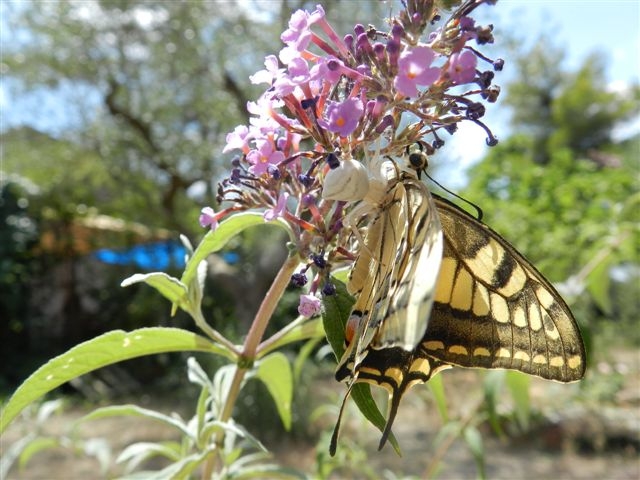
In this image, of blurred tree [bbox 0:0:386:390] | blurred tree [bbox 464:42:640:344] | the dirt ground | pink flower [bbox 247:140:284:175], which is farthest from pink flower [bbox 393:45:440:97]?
blurred tree [bbox 0:0:386:390]

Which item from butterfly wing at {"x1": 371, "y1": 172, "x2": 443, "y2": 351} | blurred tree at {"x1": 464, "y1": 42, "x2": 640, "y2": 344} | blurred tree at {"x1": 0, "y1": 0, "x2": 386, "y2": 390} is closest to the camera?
butterfly wing at {"x1": 371, "y1": 172, "x2": 443, "y2": 351}

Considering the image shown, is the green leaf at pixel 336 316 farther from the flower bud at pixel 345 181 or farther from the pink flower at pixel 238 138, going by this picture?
the pink flower at pixel 238 138

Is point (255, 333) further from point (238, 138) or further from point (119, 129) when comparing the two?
point (119, 129)

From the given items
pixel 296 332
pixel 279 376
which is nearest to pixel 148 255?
pixel 279 376

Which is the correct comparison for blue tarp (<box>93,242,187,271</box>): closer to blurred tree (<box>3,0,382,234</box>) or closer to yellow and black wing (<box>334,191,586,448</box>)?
blurred tree (<box>3,0,382,234</box>)

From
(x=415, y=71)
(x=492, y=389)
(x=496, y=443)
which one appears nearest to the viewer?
(x=415, y=71)

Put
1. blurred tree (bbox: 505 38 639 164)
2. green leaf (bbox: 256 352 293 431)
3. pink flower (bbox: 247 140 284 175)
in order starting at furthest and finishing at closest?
blurred tree (bbox: 505 38 639 164) → green leaf (bbox: 256 352 293 431) → pink flower (bbox: 247 140 284 175)
